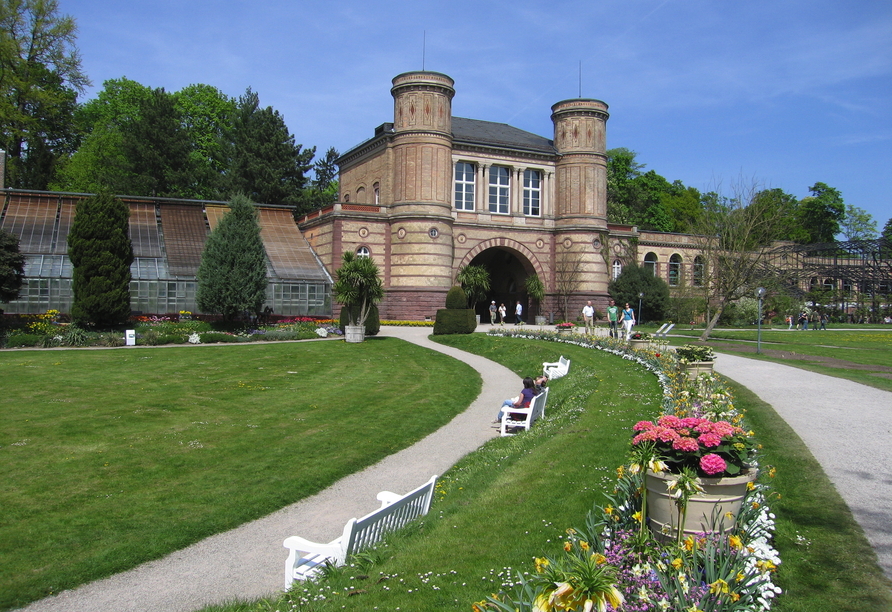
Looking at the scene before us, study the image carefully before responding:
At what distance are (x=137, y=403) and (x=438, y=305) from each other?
2807 cm

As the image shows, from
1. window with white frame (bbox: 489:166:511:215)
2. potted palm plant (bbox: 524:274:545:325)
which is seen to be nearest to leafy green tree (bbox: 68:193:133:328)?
window with white frame (bbox: 489:166:511:215)

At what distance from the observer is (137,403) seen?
595 inches

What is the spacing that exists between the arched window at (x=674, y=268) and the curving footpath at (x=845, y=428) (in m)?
38.6

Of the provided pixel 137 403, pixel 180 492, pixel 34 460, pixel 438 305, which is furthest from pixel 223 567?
pixel 438 305

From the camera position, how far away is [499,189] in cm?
4738

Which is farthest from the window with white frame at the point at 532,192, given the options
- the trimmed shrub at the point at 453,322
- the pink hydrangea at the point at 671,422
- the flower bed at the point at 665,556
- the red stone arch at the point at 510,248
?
the pink hydrangea at the point at 671,422

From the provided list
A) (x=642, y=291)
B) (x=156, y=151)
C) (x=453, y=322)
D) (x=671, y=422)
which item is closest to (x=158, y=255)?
(x=453, y=322)

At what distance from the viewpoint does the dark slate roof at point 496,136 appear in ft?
151

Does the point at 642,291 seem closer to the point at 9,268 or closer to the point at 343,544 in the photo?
the point at 9,268

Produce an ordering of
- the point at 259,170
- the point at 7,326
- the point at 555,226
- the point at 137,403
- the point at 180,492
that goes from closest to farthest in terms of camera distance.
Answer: the point at 180,492 → the point at 137,403 → the point at 7,326 → the point at 555,226 → the point at 259,170

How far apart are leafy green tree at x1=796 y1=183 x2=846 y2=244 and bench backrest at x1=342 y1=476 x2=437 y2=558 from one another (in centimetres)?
9916

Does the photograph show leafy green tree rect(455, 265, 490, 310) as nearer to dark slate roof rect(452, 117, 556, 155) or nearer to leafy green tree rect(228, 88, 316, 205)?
dark slate roof rect(452, 117, 556, 155)

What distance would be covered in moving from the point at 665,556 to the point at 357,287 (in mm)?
26472

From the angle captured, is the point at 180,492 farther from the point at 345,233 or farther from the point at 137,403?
the point at 345,233
